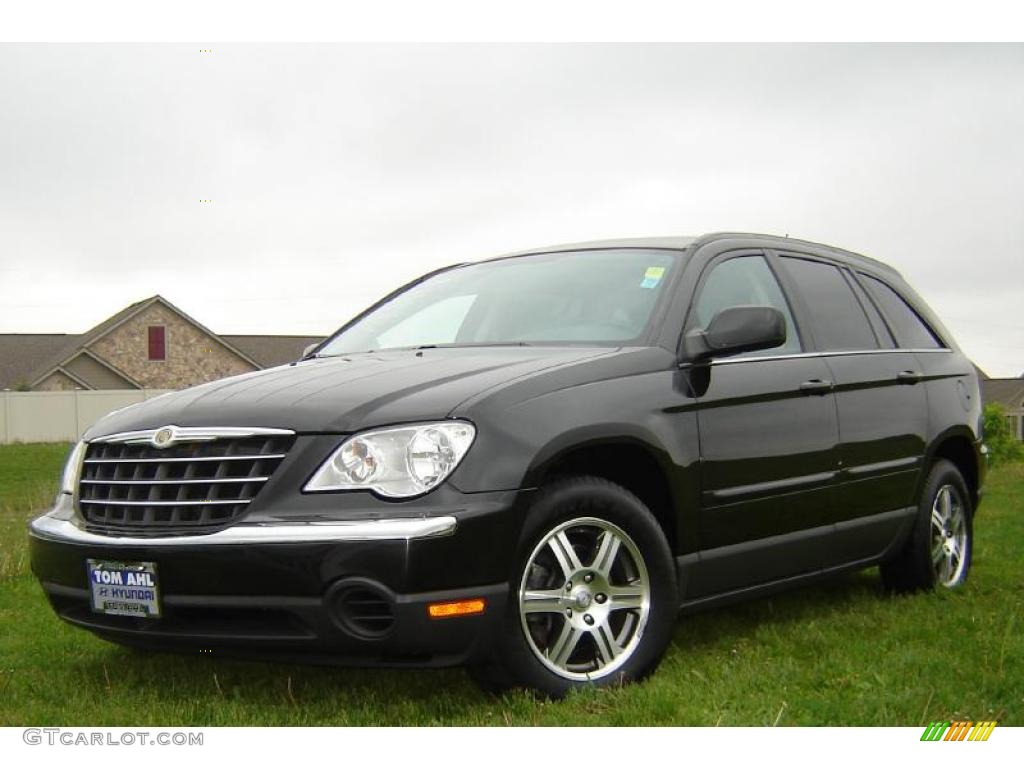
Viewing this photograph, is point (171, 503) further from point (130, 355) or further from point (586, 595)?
point (130, 355)

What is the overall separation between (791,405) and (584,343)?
107cm

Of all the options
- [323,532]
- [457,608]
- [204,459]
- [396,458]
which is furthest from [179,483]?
[457,608]

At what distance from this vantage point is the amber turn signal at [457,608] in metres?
4.09

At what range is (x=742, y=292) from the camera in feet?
19.2

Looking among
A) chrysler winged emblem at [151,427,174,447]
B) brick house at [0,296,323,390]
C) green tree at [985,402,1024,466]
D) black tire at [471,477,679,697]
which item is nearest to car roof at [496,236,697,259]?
black tire at [471,477,679,697]

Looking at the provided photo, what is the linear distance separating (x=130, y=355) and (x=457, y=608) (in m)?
45.3

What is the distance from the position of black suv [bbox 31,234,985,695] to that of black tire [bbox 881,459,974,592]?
52 cm

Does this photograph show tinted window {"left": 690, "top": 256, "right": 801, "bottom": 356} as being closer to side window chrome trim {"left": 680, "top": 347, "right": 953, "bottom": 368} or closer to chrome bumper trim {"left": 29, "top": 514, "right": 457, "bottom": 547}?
side window chrome trim {"left": 680, "top": 347, "right": 953, "bottom": 368}

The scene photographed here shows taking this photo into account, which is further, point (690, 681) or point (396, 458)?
point (690, 681)

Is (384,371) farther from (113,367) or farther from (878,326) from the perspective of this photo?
(113,367)

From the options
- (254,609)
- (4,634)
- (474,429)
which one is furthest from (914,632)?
(4,634)

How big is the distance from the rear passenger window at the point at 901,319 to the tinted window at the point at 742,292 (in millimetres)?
1071

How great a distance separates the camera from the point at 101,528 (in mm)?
4629

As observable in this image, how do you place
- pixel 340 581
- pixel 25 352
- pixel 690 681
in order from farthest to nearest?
pixel 25 352 < pixel 690 681 < pixel 340 581
